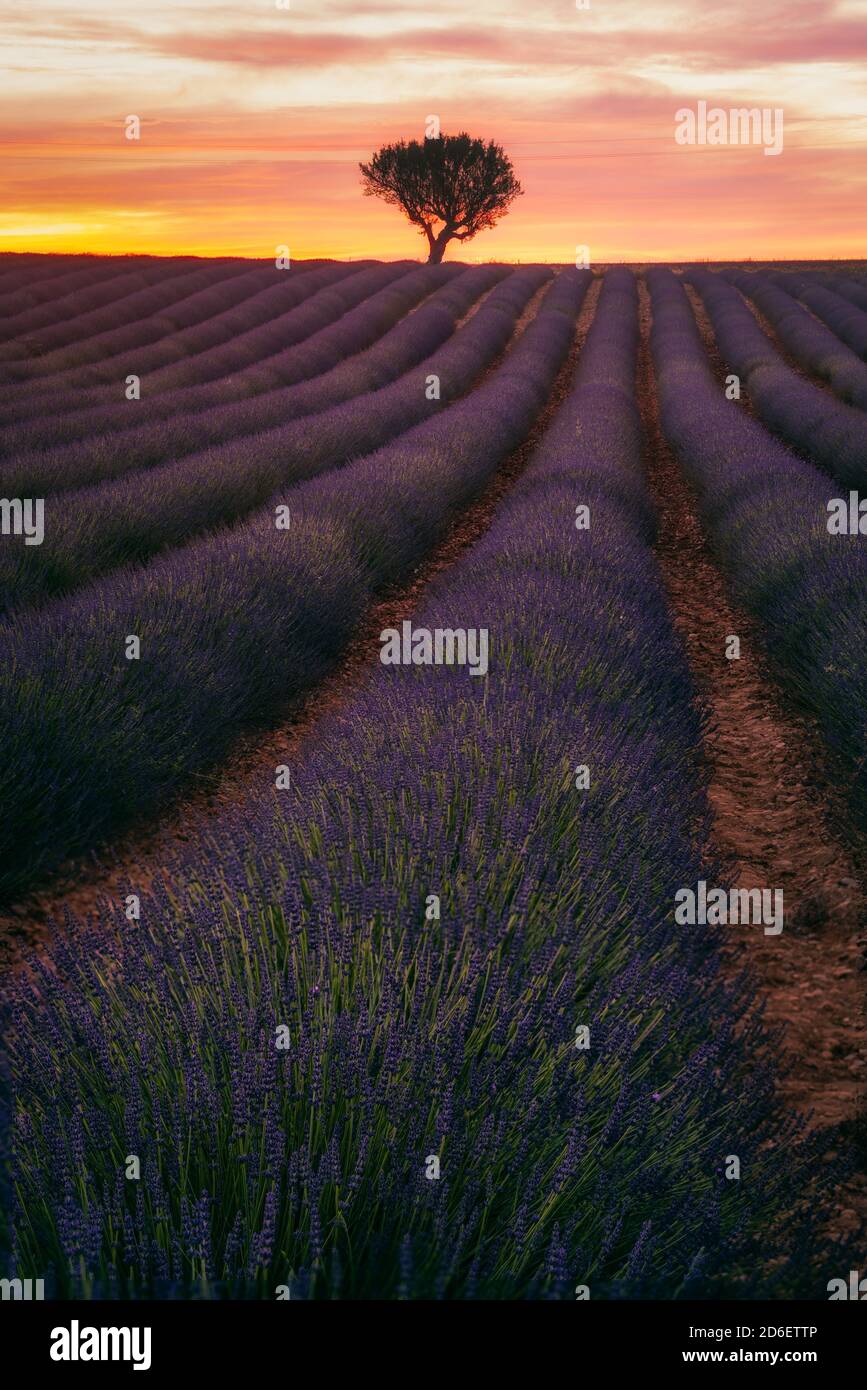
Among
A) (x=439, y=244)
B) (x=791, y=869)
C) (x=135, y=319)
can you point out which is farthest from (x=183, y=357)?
(x=439, y=244)

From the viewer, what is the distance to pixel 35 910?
11.4 feet

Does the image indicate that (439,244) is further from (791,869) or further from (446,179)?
(791,869)

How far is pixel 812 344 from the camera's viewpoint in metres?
16.9

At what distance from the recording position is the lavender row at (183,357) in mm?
11903

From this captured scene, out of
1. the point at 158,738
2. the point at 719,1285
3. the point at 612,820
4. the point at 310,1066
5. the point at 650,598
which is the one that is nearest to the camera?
the point at 719,1285

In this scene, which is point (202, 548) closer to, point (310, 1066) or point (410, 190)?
point (310, 1066)

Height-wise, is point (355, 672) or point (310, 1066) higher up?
point (355, 672)

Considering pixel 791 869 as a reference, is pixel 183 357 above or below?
above

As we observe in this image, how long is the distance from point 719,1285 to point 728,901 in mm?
1905

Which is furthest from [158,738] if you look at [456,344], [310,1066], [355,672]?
[456,344]

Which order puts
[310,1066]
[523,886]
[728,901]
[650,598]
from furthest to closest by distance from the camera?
[650,598] < [728,901] < [523,886] < [310,1066]

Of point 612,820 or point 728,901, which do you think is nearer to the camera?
point 612,820

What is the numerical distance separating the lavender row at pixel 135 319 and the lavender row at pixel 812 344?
9891 mm

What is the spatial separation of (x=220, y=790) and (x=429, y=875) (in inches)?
86.2
